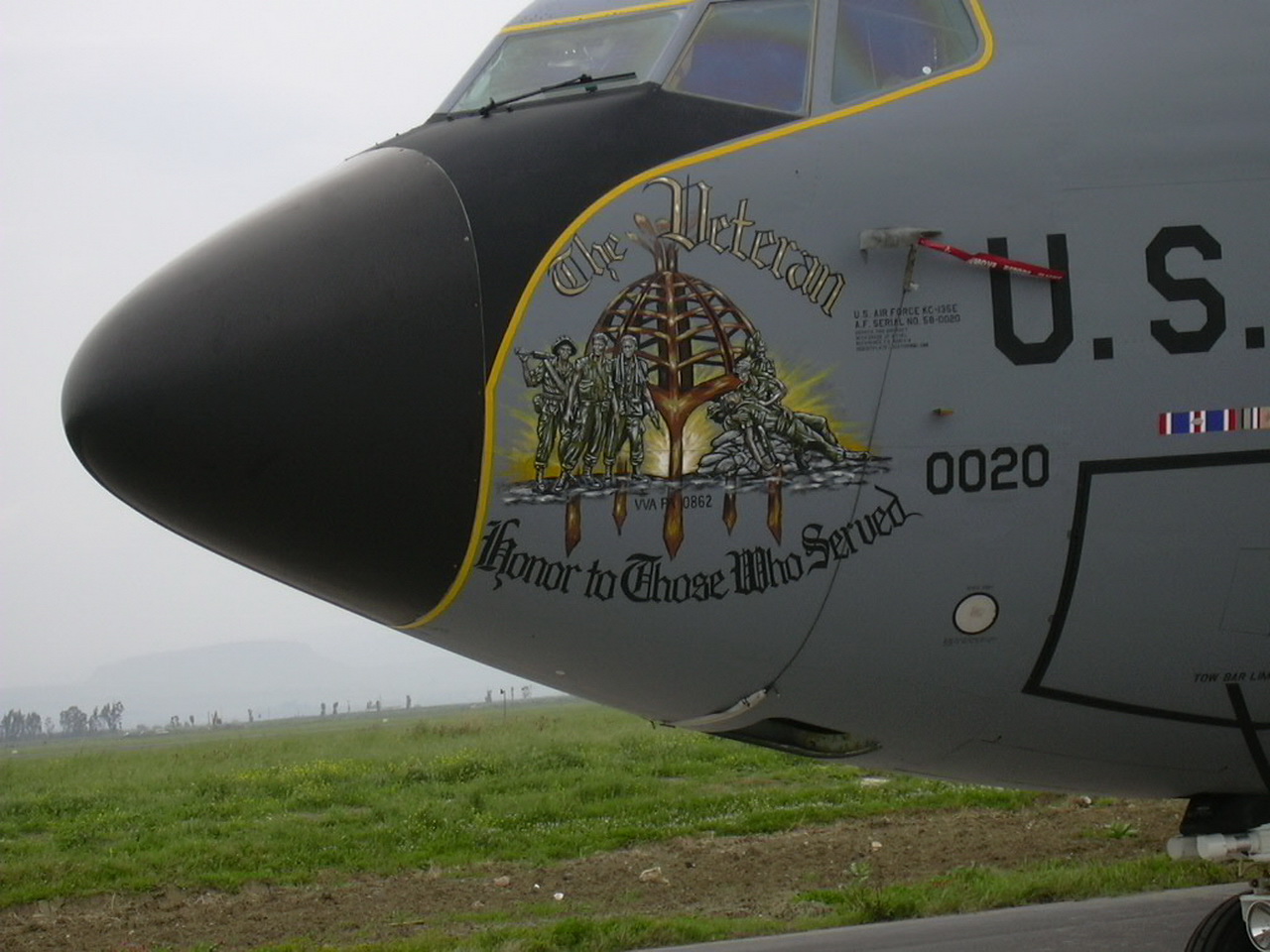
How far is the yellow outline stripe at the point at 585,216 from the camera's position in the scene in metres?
4.38

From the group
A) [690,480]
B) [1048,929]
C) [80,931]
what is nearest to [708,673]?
[690,480]

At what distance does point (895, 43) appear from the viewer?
15.9 feet

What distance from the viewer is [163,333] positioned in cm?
445

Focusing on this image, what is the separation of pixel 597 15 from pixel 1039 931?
20.8 ft

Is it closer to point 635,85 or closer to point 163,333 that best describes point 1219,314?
point 635,85

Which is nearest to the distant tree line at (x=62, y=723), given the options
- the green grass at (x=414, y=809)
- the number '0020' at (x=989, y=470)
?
the green grass at (x=414, y=809)

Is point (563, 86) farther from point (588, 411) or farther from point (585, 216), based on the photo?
point (588, 411)

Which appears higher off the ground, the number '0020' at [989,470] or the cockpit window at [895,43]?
the cockpit window at [895,43]

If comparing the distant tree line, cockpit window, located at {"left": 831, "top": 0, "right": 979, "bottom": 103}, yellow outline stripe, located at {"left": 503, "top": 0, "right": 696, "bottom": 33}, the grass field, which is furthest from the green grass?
the distant tree line

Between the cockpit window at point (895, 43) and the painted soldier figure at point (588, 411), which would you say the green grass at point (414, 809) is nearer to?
the painted soldier figure at point (588, 411)

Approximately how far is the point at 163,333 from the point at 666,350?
1.41 m

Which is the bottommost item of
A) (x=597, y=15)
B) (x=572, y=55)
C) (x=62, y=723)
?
(x=62, y=723)

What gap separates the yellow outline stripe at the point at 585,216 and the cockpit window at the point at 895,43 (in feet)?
0.18

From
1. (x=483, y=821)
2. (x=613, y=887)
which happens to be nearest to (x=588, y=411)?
(x=613, y=887)
